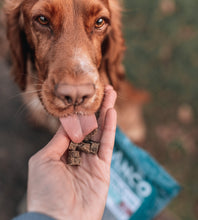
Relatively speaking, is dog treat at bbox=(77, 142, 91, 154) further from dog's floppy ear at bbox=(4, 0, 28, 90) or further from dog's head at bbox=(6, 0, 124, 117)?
dog's floppy ear at bbox=(4, 0, 28, 90)

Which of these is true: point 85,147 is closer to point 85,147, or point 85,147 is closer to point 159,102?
point 85,147

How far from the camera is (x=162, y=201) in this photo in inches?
107

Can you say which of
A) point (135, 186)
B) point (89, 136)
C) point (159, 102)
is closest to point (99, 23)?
point (89, 136)

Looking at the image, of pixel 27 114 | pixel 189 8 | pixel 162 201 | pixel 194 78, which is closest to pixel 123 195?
pixel 162 201

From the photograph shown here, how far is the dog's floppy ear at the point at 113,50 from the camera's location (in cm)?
308

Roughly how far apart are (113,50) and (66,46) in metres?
1.01

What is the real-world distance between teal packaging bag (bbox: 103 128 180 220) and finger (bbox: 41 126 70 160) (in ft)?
2.63

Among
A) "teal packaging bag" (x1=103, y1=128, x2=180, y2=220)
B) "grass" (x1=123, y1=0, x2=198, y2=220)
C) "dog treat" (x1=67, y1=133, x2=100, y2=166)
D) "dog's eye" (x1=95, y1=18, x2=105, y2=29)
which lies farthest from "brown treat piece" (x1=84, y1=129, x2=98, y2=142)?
"grass" (x1=123, y1=0, x2=198, y2=220)

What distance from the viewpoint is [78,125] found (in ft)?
7.09

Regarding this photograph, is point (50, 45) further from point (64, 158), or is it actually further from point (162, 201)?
point (162, 201)

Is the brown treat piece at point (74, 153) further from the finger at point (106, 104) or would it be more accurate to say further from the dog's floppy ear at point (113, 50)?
the dog's floppy ear at point (113, 50)

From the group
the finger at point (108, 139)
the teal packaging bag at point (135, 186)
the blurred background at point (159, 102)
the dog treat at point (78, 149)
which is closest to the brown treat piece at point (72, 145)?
the dog treat at point (78, 149)

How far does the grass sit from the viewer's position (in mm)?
4465

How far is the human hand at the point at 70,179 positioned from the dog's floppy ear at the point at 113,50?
3.09 ft
